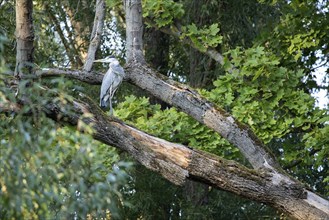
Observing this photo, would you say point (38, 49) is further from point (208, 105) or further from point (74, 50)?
point (208, 105)

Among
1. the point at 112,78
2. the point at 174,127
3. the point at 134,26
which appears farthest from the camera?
the point at 174,127

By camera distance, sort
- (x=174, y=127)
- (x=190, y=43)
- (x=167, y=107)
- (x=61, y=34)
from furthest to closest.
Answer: (x=61, y=34) < (x=167, y=107) < (x=190, y=43) < (x=174, y=127)

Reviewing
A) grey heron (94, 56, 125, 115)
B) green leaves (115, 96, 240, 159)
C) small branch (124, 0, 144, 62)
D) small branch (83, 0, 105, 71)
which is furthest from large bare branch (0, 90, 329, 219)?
green leaves (115, 96, 240, 159)

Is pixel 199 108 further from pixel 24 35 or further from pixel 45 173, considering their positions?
pixel 45 173

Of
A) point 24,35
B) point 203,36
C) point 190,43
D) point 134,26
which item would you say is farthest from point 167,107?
point 24,35

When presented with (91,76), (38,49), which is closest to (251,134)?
(91,76)

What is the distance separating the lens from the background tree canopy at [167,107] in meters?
6.16

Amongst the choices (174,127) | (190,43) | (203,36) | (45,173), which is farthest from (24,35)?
(190,43)

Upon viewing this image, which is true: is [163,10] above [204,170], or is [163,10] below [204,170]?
above

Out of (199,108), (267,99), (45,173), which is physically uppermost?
(45,173)

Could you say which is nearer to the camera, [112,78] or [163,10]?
[112,78]

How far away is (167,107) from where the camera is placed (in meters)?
14.1

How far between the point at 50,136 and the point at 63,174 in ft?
0.71

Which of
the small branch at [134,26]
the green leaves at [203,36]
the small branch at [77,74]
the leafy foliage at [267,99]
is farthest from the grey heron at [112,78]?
the green leaves at [203,36]
